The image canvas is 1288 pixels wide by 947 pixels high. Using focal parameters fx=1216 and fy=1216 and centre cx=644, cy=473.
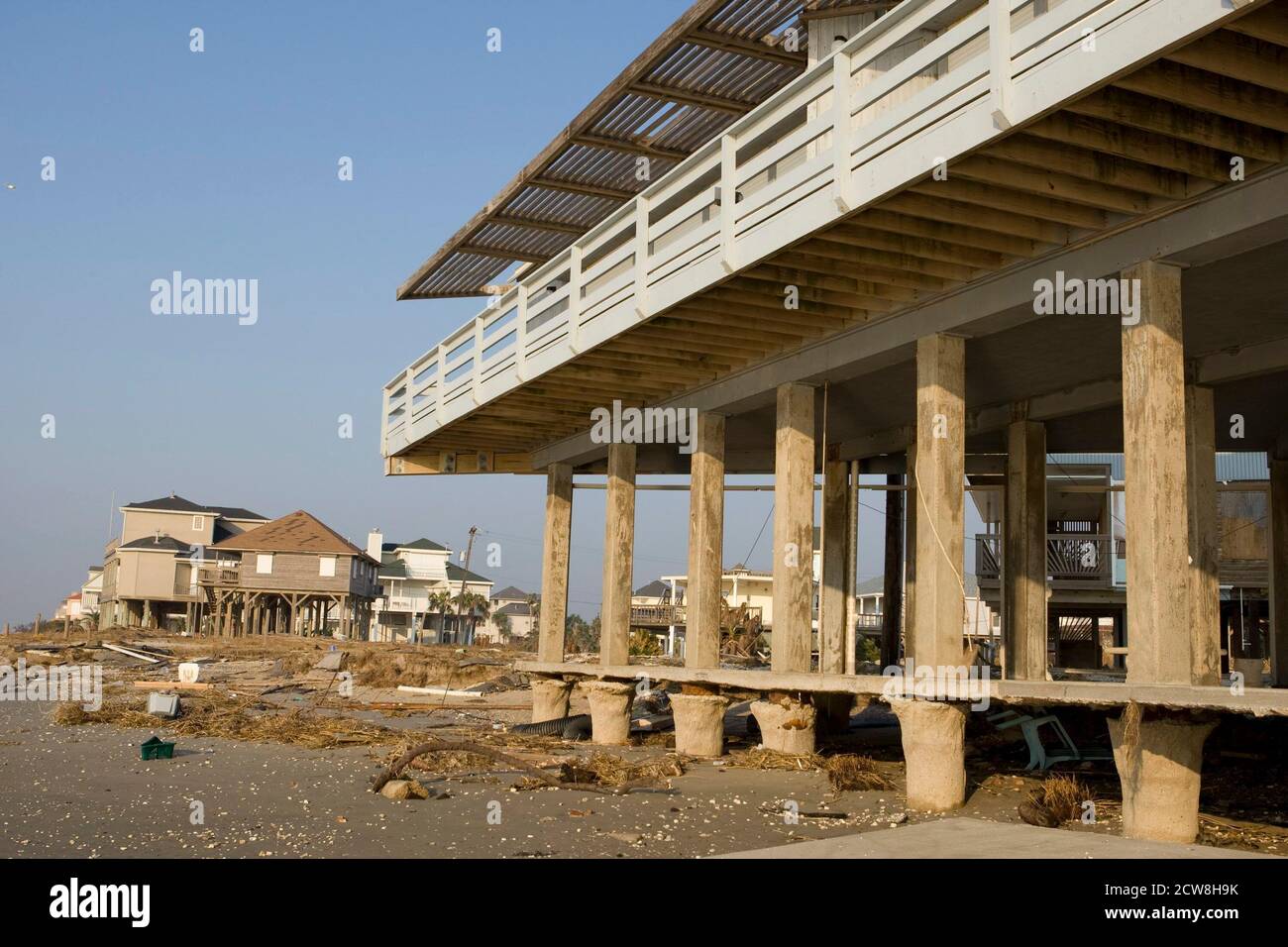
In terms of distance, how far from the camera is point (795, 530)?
13820 mm

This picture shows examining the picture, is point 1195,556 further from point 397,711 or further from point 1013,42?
point 397,711

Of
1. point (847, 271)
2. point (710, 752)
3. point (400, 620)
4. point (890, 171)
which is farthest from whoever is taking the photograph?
point (400, 620)

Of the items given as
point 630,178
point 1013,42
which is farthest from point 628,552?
point 1013,42

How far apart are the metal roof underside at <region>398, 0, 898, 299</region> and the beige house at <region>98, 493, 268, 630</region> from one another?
190ft

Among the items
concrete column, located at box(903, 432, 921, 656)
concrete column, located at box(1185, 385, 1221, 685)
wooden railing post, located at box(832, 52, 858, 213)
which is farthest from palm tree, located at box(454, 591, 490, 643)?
wooden railing post, located at box(832, 52, 858, 213)

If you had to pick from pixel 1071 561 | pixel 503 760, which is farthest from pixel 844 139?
pixel 1071 561

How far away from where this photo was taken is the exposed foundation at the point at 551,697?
20172mm

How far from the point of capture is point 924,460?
1115 centimetres

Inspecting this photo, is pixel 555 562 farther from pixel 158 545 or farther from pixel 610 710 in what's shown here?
pixel 158 545

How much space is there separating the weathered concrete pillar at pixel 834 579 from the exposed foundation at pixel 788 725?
432cm

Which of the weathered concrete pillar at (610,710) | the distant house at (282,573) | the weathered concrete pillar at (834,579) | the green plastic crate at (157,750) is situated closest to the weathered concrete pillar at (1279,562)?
the weathered concrete pillar at (834,579)

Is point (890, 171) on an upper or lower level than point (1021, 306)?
upper
